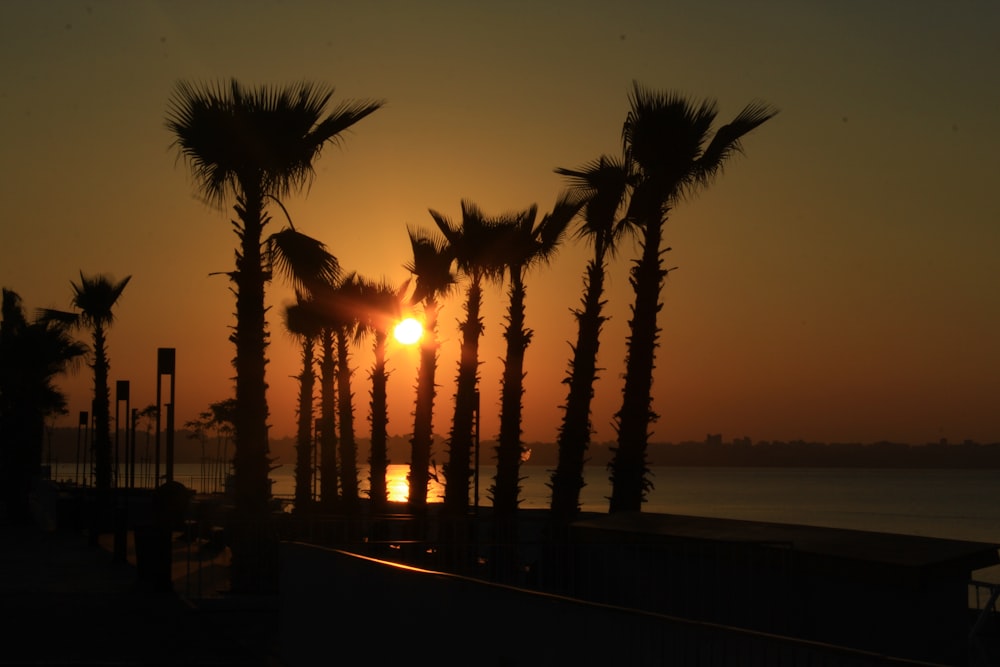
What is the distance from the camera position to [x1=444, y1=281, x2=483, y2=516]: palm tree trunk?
32531mm

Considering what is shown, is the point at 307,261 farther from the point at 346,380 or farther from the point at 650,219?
the point at 346,380

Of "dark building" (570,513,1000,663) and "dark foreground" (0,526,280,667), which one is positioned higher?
"dark building" (570,513,1000,663)

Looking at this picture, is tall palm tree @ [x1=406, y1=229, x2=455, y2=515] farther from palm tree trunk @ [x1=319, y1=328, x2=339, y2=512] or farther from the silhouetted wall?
the silhouetted wall

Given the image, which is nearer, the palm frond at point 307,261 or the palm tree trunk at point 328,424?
the palm frond at point 307,261

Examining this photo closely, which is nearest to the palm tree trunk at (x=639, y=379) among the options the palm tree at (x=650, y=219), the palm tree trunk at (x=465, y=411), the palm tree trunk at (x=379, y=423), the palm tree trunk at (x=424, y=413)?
the palm tree at (x=650, y=219)

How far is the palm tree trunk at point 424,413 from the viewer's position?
124 ft

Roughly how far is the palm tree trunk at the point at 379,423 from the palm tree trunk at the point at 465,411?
1092 centimetres

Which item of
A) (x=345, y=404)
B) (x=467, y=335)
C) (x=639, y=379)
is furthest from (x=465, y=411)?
(x=345, y=404)

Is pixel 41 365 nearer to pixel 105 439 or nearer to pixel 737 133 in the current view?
pixel 105 439

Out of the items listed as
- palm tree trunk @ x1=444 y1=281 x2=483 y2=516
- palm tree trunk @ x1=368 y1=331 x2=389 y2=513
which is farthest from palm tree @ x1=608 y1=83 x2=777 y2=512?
palm tree trunk @ x1=368 y1=331 x2=389 y2=513

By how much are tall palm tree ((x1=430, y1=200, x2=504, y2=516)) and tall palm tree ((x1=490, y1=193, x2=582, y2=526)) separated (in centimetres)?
55

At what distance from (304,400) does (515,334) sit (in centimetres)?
2373

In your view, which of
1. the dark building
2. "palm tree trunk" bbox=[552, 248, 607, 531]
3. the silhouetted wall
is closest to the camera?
the silhouetted wall

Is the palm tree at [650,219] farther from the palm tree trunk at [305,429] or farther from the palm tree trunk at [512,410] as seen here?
the palm tree trunk at [305,429]
